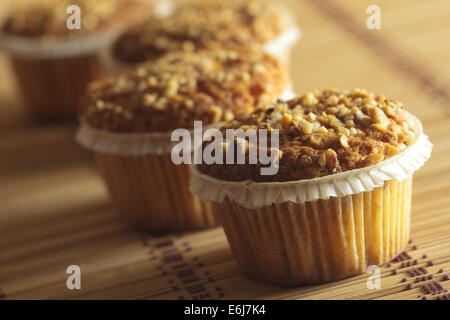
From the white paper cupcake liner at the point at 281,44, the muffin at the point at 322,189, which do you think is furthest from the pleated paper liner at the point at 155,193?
the white paper cupcake liner at the point at 281,44

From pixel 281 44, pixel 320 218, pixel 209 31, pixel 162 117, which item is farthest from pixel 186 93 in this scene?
pixel 281 44

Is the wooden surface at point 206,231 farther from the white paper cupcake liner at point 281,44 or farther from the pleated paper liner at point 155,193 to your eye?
the white paper cupcake liner at point 281,44

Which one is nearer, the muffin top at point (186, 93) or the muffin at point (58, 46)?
the muffin top at point (186, 93)

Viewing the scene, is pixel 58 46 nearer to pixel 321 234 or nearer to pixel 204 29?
pixel 204 29

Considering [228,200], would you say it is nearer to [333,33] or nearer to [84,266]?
[84,266]

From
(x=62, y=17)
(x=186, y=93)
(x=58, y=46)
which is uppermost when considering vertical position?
(x=62, y=17)

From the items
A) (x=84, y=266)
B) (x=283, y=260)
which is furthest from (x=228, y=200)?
(x=84, y=266)
